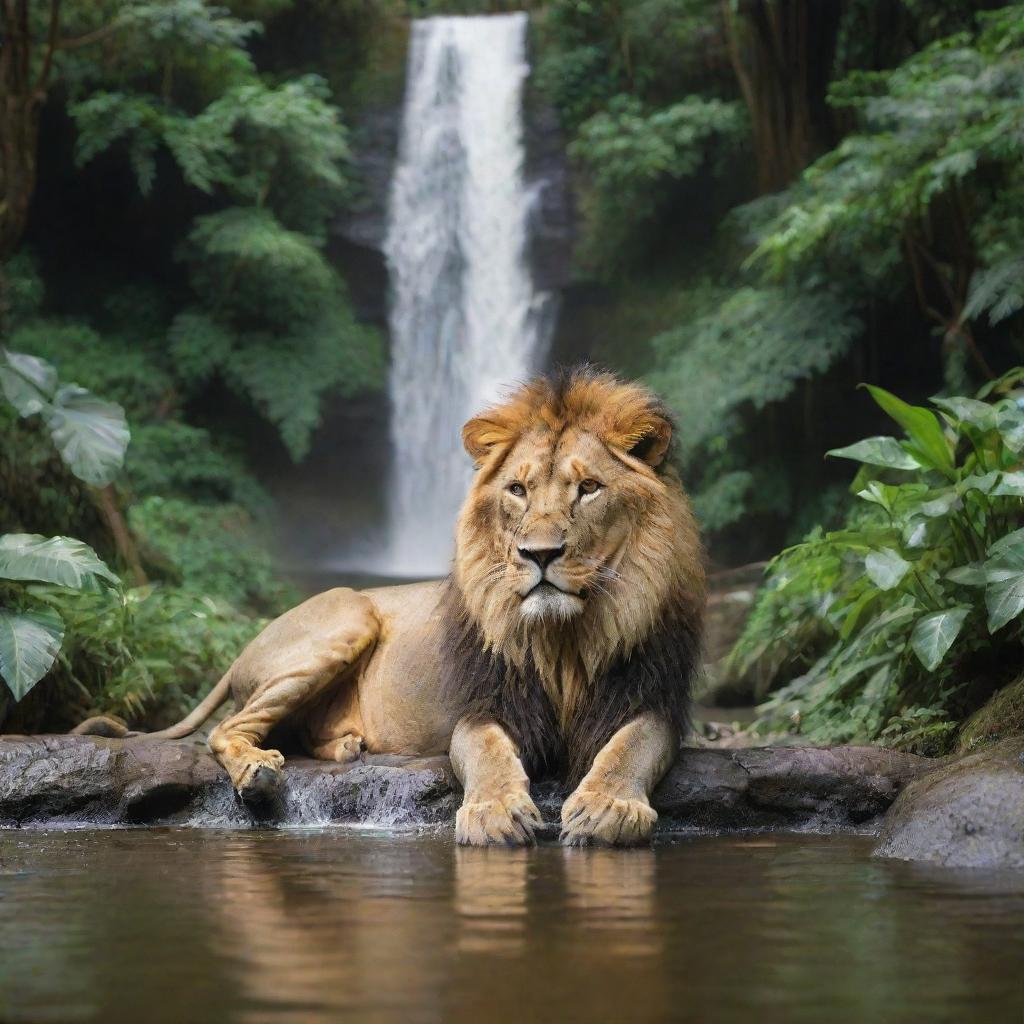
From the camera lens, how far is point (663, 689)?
15.4ft

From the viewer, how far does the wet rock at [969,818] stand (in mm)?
3607

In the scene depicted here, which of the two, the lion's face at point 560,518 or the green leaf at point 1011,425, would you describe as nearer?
the lion's face at point 560,518

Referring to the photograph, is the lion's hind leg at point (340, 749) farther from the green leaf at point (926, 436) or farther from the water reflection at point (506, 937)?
the green leaf at point (926, 436)

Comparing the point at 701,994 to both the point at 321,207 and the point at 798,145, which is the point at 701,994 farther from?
the point at 321,207

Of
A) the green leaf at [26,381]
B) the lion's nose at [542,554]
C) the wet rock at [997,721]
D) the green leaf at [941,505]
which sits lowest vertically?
the wet rock at [997,721]

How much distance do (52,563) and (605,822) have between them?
9.92ft

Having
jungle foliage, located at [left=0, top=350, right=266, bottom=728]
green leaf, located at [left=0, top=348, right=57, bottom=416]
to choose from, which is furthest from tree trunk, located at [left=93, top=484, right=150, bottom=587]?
green leaf, located at [left=0, top=348, right=57, bottom=416]

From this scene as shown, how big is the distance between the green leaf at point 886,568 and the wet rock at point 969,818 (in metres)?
1.20

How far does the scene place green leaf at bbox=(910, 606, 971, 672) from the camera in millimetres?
5039

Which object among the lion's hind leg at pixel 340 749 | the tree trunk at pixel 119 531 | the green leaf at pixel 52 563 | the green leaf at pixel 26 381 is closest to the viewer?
the lion's hind leg at pixel 340 749

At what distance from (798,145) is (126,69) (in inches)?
316

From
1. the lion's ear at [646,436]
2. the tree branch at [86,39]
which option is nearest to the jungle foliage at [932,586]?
the lion's ear at [646,436]

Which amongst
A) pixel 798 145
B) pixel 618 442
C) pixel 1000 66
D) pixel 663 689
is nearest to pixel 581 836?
pixel 663 689

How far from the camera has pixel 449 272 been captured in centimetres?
1953
